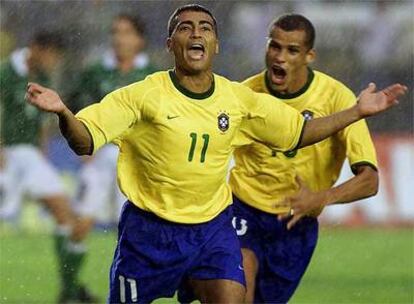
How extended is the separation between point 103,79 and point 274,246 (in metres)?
3.61

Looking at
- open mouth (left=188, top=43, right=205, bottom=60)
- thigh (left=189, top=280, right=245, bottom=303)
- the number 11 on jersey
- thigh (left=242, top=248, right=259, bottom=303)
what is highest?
open mouth (left=188, top=43, right=205, bottom=60)

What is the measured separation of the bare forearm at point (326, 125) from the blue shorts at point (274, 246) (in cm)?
98

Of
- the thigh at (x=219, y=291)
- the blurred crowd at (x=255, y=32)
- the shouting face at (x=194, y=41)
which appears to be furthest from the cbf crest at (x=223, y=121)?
the blurred crowd at (x=255, y=32)

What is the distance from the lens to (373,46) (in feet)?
62.0

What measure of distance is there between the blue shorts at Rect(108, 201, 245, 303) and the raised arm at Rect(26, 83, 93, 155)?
653 millimetres

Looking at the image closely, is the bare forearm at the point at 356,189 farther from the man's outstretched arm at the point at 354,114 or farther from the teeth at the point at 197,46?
the teeth at the point at 197,46

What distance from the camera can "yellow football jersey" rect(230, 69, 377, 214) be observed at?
9539 mm

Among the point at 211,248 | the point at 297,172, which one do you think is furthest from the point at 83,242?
the point at 211,248

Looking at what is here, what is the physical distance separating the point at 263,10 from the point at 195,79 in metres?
10.3

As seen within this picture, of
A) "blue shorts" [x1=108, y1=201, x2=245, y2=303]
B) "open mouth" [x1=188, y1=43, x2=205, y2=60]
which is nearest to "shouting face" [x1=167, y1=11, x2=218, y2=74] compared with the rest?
"open mouth" [x1=188, y1=43, x2=205, y2=60]

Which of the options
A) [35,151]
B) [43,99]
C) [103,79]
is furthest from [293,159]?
[35,151]

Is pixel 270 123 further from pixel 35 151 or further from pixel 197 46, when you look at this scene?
pixel 35 151

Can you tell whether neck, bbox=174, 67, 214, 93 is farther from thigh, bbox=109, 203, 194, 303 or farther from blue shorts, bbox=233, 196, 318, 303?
blue shorts, bbox=233, 196, 318, 303

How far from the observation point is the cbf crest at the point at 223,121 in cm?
839
